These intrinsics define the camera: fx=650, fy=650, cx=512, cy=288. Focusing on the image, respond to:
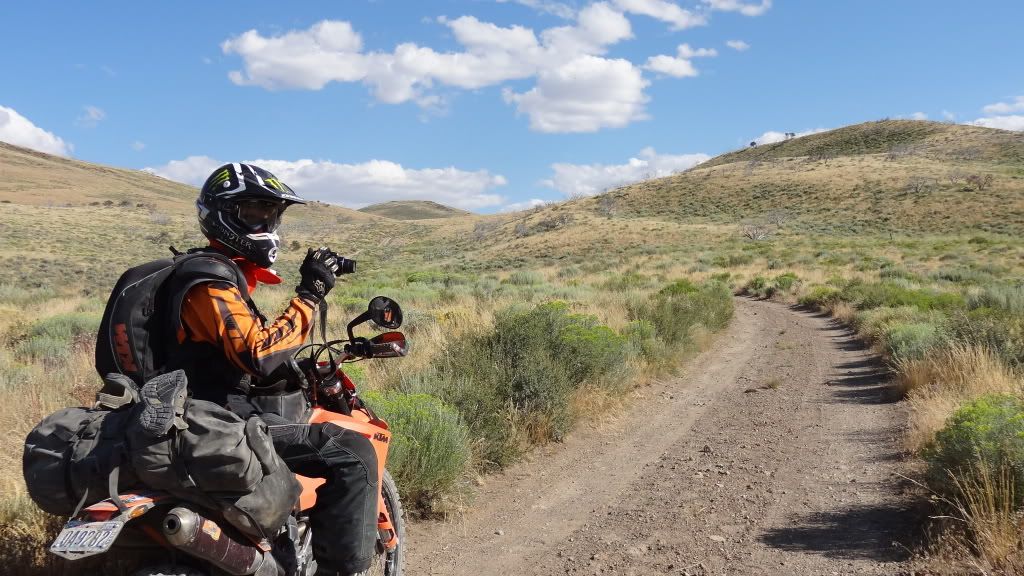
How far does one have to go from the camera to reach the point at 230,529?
2.40 metres

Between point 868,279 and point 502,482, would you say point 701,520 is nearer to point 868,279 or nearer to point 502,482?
point 502,482

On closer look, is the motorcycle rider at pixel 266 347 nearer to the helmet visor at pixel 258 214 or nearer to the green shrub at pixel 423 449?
the helmet visor at pixel 258 214

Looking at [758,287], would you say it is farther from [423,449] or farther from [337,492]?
[337,492]

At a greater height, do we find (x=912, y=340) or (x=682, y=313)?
(x=912, y=340)

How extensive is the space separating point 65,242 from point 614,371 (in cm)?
5137

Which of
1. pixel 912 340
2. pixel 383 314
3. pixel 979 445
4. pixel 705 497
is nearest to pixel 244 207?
pixel 383 314

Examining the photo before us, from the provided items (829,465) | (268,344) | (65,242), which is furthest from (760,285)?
(65,242)

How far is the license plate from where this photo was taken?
6.17 feet

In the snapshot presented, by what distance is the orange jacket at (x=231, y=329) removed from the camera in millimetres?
2492

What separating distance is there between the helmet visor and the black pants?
36.0 inches

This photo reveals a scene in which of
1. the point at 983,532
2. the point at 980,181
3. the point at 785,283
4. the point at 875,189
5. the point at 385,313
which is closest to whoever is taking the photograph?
the point at 385,313

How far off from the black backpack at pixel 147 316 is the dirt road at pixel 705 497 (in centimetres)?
253

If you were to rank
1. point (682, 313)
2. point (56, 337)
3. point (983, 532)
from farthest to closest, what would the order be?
point (682, 313) → point (56, 337) → point (983, 532)

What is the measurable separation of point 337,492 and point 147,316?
1.06 m
